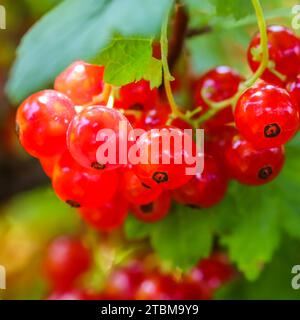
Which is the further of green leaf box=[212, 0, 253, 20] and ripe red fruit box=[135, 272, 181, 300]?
ripe red fruit box=[135, 272, 181, 300]

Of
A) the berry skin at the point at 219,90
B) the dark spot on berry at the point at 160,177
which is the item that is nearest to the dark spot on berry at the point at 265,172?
the berry skin at the point at 219,90

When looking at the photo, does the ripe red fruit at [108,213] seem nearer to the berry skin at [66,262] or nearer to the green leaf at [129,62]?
the green leaf at [129,62]

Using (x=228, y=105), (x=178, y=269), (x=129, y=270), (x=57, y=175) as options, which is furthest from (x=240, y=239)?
(x=57, y=175)

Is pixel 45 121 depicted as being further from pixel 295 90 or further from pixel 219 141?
pixel 295 90

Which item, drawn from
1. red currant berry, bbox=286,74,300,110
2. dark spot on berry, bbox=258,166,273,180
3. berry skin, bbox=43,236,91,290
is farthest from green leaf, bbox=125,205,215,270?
berry skin, bbox=43,236,91,290

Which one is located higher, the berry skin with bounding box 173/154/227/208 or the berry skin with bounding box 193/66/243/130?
the berry skin with bounding box 193/66/243/130

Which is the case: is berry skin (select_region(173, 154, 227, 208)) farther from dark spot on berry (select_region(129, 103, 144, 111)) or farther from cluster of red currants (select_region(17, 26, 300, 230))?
dark spot on berry (select_region(129, 103, 144, 111))

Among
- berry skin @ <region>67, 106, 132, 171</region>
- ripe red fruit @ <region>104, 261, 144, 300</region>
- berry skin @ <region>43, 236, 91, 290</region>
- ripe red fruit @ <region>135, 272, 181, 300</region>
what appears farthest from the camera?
berry skin @ <region>43, 236, 91, 290</region>
